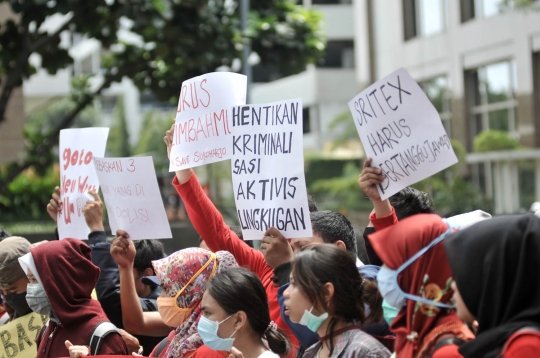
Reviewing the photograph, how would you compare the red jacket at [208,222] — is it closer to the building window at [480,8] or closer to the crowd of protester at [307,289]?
the crowd of protester at [307,289]

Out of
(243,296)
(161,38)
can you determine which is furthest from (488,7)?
(243,296)

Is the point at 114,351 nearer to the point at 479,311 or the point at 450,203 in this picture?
the point at 479,311

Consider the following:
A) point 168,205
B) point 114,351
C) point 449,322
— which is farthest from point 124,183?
point 168,205

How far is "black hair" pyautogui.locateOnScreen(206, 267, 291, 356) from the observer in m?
3.58

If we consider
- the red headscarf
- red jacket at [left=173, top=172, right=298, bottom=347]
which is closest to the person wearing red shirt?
red jacket at [left=173, top=172, right=298, bottom=347]

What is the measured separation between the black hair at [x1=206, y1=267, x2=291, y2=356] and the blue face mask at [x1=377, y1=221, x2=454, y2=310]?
0.79 metres

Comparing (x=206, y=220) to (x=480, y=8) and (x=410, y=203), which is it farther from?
(x=480, y=8)

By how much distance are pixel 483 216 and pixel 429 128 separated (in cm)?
59


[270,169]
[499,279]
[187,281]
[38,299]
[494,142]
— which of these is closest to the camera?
[499,279]

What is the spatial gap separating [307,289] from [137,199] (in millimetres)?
1755

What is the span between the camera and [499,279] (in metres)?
2.62

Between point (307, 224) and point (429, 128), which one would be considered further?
point (307, 224)

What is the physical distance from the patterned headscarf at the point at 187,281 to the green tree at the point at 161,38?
686cm

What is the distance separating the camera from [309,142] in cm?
4088
